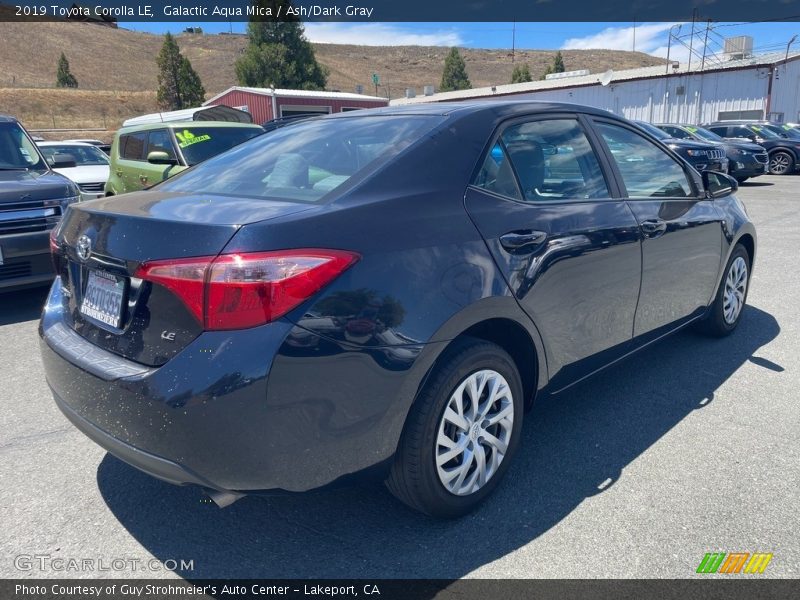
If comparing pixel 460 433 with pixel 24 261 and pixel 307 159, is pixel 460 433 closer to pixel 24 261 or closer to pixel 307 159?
pixel 307 159

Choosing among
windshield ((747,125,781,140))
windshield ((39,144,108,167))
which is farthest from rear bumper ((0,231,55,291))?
windshield ((747,125,781,140))

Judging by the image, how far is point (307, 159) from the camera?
9.37ft

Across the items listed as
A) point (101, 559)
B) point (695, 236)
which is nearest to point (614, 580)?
point (101, 559)

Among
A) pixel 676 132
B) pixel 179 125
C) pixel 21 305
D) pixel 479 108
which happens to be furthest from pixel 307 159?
pixel 676 132

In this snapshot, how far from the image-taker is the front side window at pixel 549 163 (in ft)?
9.29

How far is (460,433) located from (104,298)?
145 cm

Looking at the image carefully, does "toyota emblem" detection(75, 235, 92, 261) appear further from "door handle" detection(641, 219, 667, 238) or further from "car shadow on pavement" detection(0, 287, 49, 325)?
"car shadow on pavement" detection(0, 287, 49, 325)

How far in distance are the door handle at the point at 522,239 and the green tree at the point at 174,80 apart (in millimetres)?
53082

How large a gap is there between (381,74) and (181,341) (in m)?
118

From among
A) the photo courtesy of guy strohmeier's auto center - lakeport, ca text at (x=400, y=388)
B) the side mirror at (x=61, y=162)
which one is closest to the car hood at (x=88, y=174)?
the side mirror at (x=61, y=162)

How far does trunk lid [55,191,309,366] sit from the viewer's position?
2.04 metres

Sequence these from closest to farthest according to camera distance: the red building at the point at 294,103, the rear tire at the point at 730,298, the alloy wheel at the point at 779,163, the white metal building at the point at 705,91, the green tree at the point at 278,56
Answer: the rear tire at the point at 730,298, the alloy wheel at the point at 779,163, the white metal building at the point at 705,91, the red building at the point at 294,103, the green tree at the point at 278,56

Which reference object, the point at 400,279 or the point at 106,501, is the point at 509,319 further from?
the point at 106,501

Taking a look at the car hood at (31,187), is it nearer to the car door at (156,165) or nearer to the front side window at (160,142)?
the car door at (156,165)
